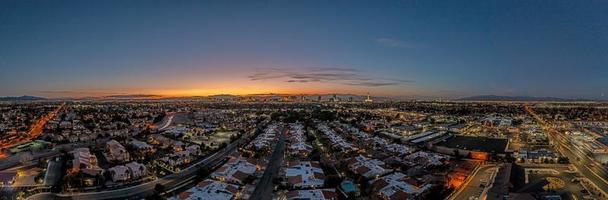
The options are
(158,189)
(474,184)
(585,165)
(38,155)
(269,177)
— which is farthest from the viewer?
(38,155)

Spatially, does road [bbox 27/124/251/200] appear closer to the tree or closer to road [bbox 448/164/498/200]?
the tree

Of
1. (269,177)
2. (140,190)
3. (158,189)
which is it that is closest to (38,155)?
(140,190)

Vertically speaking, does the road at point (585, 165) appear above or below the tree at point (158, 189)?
above

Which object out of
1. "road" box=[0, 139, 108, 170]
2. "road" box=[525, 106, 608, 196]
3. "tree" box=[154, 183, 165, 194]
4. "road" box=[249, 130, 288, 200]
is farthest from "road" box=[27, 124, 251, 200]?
"road" box=[525, 106, 608, 196]

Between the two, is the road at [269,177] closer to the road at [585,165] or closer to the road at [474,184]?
the road at [474,184]

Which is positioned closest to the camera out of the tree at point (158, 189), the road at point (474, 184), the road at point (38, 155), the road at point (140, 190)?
the road at point (474, 184)

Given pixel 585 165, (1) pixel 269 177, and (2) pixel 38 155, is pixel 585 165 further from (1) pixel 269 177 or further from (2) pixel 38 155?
(2) pixel 38 155

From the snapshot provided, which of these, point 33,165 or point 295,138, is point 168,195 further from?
point 295,138

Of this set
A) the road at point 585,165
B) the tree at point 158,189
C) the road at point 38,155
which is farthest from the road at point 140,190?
the road at point 585,165
